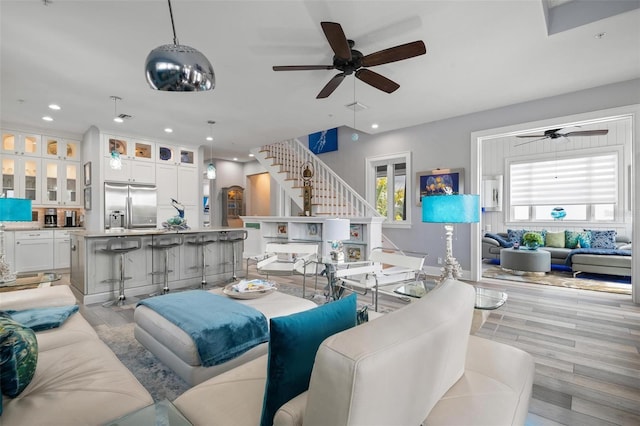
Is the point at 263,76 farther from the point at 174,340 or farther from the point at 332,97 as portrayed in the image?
the point at 174,340

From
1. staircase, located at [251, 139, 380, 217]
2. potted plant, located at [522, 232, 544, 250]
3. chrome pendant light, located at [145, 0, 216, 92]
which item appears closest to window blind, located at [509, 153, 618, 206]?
potted plant, located at [522, 232, 544, 250]

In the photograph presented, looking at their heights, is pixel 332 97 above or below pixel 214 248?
above

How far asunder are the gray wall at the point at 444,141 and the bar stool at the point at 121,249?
4.56 metres

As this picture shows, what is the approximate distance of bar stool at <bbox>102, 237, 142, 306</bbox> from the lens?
13.2 ft

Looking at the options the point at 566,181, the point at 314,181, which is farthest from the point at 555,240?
the point at 314,181

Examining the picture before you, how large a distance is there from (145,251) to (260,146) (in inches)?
154

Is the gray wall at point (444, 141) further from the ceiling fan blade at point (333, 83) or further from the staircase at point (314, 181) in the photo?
the ceiling fan blade at point (333, 83)

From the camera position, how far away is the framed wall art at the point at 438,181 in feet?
17.7

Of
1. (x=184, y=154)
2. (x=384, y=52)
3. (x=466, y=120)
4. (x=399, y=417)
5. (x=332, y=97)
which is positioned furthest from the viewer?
(x=184, y=154)

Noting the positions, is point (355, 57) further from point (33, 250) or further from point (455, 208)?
point (33, 250)

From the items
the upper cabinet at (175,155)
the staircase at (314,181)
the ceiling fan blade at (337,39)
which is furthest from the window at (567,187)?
the upper cabinet at (175,155)

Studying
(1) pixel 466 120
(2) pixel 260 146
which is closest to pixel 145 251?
(2) pixel 260 146

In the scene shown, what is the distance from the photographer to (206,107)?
486cm

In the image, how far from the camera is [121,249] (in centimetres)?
404
